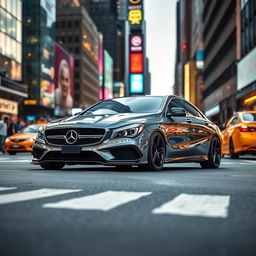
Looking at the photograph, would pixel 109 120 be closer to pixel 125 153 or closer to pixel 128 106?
pixel 125 153

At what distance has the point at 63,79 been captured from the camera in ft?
362

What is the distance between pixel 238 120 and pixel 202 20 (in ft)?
250

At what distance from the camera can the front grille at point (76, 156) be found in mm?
9727

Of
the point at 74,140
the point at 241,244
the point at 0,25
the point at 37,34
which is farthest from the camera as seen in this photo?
the point at 37,34

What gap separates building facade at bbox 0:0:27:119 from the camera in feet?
183

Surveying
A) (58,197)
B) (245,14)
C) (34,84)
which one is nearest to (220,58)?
(245,14)

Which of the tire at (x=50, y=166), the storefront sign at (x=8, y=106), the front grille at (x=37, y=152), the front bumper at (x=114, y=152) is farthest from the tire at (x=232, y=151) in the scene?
the storefront sign at (x=8, y=106)

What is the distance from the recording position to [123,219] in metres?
4.48

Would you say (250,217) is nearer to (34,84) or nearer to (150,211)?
(150,211)

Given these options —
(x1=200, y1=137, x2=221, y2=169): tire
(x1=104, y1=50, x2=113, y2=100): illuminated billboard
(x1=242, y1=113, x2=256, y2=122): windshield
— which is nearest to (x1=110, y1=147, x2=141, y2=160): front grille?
(x1=200, y1=137, x2=221, y2=169): tire

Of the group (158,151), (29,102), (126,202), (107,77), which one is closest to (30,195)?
(126,202)

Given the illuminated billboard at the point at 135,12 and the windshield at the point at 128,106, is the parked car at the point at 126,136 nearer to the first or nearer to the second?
the windshield at the point at 128,106

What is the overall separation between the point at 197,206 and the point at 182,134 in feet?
19.8

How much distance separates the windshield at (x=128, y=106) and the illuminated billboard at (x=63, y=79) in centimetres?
9183
